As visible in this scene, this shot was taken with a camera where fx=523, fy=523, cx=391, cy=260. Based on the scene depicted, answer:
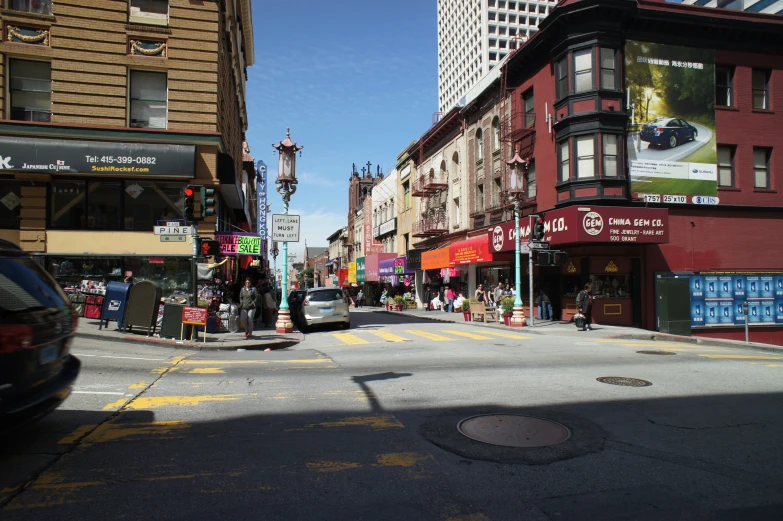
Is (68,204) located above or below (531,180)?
below

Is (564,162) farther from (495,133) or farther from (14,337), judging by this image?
(14,337)

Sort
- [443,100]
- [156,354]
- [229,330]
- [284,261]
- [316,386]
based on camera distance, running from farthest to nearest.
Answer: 1. [443,100]
2. [284,261]
3. [229,330]
4. [156,354]
5. [316,386]

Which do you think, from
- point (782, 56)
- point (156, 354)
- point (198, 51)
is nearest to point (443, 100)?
point (782, 56)

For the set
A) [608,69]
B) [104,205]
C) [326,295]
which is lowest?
[326,295]

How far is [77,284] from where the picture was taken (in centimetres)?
1789

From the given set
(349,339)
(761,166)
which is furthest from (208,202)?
(761,166)

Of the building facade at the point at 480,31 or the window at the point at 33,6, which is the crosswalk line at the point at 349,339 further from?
the building facade at the point at 480,31

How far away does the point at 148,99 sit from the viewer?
18266 millimetres

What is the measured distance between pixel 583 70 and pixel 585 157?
12.3 feet

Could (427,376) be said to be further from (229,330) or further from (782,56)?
(782,56)

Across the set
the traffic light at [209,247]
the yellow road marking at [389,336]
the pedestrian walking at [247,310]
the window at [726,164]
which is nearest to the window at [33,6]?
the traffic light at [209,247]

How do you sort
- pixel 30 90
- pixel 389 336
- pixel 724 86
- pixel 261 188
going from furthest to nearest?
pixel 261 188, pixel 724 86, pixel 30 90, pixel 389 336

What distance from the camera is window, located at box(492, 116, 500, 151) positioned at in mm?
28719

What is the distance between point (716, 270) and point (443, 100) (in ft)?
334
